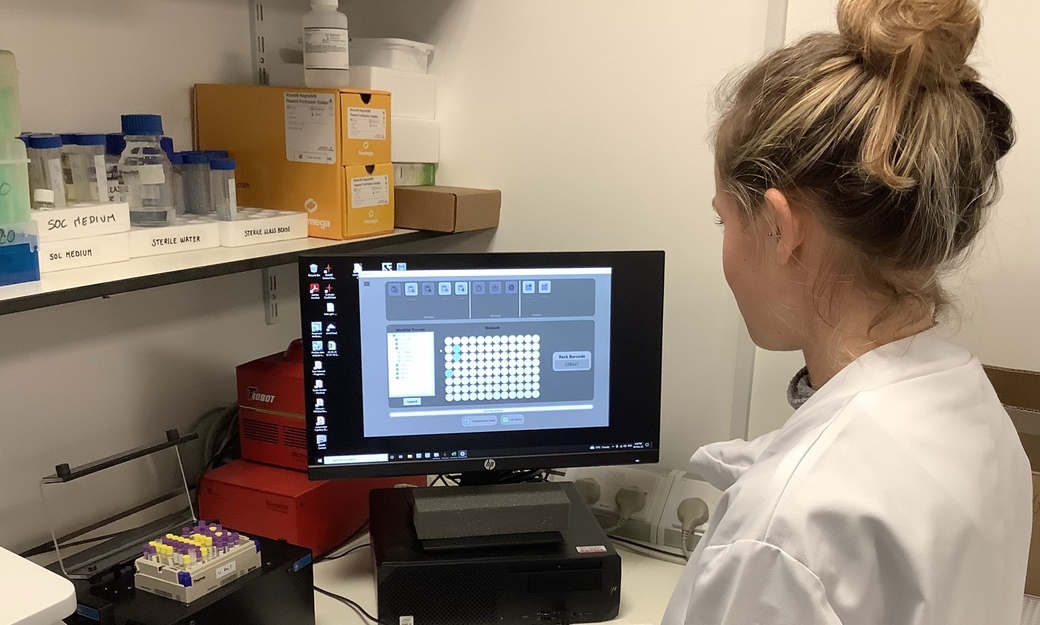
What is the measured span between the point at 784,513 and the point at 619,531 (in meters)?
0.85

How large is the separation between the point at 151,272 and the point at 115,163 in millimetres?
225

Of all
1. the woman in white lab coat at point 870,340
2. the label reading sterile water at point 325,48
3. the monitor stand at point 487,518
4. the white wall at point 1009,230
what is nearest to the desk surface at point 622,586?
the monitor stand at point 487,518

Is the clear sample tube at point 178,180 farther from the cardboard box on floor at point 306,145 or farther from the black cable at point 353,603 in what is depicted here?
the black cable at point 353,603

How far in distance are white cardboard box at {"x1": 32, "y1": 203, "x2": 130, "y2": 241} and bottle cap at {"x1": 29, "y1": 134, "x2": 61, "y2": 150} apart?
83mm

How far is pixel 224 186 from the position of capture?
1358mm

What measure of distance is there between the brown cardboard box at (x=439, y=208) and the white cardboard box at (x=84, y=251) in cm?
54

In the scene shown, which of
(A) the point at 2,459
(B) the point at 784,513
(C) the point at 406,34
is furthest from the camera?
(C) the point at 406,34

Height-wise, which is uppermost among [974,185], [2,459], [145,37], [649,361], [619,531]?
[145,37]

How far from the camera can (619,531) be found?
58.8 inches

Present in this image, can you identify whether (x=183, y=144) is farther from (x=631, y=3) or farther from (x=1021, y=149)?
(x=1021, y=149)

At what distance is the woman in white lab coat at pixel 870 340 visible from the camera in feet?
2.21

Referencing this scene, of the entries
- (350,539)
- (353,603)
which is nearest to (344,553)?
(350,539)

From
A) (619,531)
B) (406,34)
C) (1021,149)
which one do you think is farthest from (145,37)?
(1021,149)

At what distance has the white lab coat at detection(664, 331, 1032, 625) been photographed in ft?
2.19
